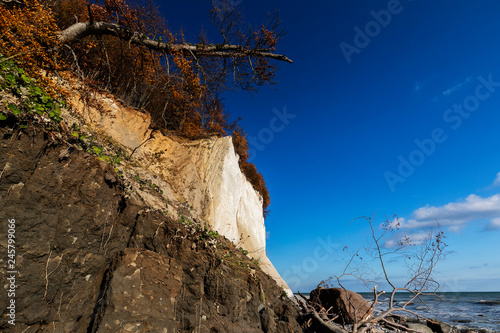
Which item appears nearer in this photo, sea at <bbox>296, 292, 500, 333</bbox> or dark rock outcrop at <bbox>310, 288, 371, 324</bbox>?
dark rock outcrop at <bbox>310, 288, 371, 324</bbox>

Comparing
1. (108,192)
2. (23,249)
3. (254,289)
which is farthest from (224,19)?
(254,289)

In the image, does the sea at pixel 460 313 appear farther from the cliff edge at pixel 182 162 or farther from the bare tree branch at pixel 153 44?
the bare tree branch at pixel 153 44

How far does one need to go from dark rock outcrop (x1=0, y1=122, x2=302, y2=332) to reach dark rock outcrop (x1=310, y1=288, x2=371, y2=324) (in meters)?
4.27

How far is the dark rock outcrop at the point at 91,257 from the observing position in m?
2.96

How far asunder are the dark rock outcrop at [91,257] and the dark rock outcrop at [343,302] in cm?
427

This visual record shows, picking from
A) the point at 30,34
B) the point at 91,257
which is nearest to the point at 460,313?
the point at 91,257

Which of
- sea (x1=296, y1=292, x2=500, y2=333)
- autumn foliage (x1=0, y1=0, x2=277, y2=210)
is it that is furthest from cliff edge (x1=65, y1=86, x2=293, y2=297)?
sea (x1=296, y1=292, x2=500, y2=333)

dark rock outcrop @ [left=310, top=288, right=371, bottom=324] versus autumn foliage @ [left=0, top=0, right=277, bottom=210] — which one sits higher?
autumn foliage @ [left=0, top=0, right=277, bottom=210]

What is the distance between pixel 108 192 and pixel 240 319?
368cm

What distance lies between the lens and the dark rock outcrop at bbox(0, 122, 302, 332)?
2965 mm

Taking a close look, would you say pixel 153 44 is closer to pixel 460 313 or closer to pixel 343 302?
pixel 343 302

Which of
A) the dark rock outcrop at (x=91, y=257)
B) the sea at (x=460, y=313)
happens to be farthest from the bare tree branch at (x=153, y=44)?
the sea at (x=460, y=313)

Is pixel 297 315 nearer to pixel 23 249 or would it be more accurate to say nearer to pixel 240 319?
pixel 240 319

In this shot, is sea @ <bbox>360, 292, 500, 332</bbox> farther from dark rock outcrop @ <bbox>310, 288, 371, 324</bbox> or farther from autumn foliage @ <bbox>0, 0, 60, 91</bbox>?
autumn foliage @ <bbox>0, 0, 60, 91</bbox>
